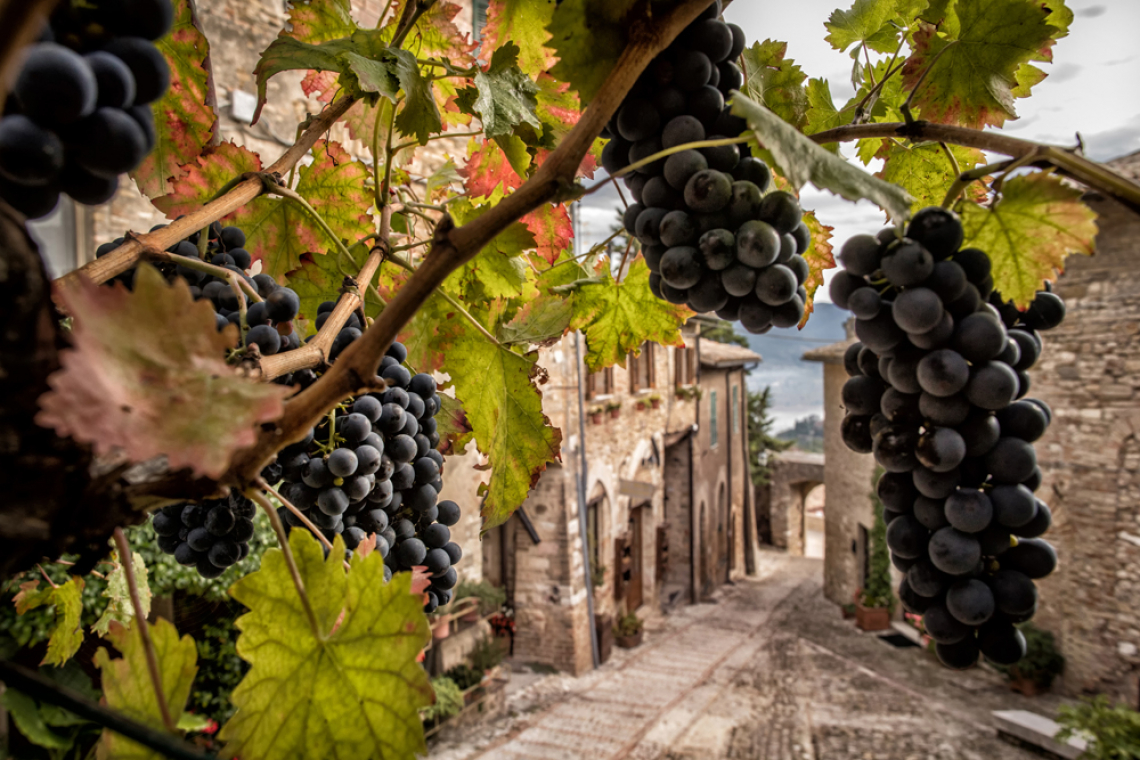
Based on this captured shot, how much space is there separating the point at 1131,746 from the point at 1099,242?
5.32 metres

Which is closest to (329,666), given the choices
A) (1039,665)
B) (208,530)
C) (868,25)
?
(208,530)

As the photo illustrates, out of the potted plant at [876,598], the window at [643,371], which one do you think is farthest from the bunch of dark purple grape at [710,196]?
the potted plant at [876,598]

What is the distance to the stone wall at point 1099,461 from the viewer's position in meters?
7.82

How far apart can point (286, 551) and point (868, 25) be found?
1219 millimetres

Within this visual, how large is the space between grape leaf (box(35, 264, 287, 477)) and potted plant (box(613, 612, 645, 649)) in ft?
41.1

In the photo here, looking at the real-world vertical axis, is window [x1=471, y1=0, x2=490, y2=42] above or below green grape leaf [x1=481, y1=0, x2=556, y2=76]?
above

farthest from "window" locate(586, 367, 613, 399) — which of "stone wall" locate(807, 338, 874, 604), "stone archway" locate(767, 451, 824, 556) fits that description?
"stone archway" locate(767, 451, 824, 556)

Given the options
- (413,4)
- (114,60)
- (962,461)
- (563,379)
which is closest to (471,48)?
(413,4)

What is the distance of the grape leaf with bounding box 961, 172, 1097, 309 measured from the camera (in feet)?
2.27

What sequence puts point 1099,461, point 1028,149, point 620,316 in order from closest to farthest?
1. point 1028,149
2. point 620,316
3. point 1099,461

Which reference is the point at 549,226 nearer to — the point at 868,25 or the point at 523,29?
the point at 523,29

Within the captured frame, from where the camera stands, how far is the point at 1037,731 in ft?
25.4

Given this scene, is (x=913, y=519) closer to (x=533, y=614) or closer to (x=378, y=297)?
(x=378, y=297)

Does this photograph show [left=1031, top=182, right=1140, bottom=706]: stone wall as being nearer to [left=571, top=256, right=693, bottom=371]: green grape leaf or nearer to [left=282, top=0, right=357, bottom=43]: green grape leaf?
[left=571, top=256, right=693, bottom=371]: green grape leaf
